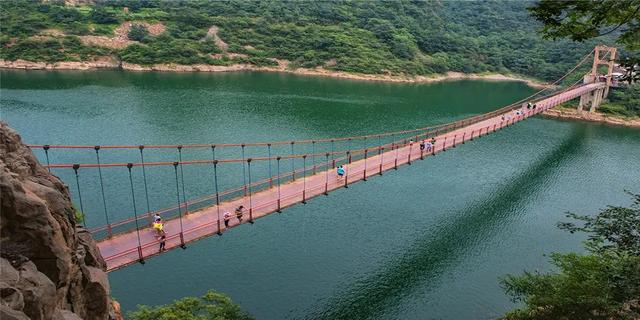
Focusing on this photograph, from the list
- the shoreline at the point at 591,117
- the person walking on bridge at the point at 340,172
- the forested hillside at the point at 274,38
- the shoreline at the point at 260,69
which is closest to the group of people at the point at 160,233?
the person walking on bridge at the point at 340,172

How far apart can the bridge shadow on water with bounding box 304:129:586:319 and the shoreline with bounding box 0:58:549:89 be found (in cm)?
4572

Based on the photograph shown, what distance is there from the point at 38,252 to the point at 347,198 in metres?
22.6

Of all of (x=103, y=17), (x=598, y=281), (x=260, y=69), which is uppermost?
(x=103, y=17)

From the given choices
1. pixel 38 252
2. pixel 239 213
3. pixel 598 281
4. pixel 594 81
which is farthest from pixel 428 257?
pixel 594 81

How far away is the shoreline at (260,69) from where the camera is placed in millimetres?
69375

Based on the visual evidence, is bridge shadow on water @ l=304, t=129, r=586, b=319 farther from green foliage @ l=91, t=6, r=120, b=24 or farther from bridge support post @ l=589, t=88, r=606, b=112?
green foliage @ l=91, t=6, r=120, b=24

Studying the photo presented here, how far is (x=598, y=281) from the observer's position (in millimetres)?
13539

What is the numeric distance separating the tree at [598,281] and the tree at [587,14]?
15.1 ft

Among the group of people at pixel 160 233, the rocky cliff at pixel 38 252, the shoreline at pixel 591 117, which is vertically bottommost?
the shoreline at pixel 591 117

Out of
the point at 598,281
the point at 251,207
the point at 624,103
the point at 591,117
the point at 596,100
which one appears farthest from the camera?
the point at 596,100

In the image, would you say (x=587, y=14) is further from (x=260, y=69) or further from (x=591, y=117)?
(x=260, y=69)

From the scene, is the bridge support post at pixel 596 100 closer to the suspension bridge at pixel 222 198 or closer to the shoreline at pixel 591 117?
the shoreline at pixel 591 117

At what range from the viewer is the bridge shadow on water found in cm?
1953

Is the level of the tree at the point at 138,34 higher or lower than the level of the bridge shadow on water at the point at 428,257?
higher
